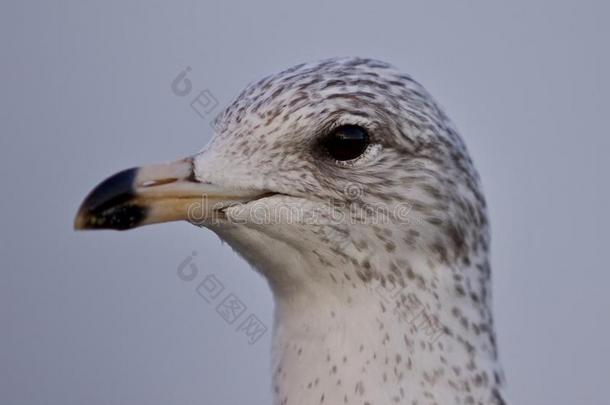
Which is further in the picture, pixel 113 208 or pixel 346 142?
pixel 346 142

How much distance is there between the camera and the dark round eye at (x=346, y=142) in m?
3.12

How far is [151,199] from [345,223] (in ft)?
1.66

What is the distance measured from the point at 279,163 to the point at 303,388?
60 centimetres

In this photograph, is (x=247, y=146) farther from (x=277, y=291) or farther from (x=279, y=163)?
(x=277, y=291)

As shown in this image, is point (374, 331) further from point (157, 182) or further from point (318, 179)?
point (157, 182)

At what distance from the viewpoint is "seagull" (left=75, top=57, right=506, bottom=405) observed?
9.98 feet

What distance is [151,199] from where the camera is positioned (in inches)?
118

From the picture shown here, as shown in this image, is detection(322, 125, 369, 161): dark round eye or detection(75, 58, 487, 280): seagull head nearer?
detection(75, 58, 487, 280): seagull head

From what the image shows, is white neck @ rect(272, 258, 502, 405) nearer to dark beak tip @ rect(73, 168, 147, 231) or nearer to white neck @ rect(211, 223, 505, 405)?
white neck @ rect(211, 223, 505, 405)

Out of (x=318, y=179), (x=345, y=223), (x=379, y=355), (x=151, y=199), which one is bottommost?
(x=379, y=355)

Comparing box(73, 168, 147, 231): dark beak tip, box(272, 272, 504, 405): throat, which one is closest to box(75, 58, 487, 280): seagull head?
box(73, 168, 147, 231): dark beak tip

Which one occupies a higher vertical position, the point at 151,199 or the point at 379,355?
the point at 151,199

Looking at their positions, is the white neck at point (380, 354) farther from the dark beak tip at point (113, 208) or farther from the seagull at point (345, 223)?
the dark beak tip at point (113, 208)

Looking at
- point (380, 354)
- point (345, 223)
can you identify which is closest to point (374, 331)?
point (380, 354)
